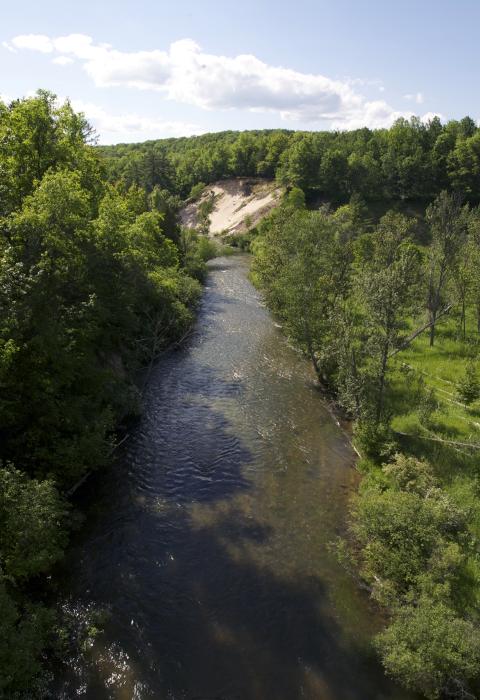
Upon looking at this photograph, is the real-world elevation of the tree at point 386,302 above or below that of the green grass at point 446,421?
above

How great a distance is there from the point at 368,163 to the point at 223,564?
350 feet

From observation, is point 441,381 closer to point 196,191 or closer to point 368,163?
point 368,163

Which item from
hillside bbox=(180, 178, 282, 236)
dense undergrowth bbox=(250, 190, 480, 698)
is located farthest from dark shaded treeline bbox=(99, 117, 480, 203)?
dense undergrowth bbox=(250, 190, 480, 698)

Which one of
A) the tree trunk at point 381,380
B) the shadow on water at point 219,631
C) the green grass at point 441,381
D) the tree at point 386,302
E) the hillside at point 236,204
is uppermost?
the hillside at point 236,204

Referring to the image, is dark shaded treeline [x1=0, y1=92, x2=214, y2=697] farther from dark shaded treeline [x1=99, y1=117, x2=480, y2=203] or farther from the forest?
dark shaded treeline [x1=99, y1=117, x2=480, y2=203]

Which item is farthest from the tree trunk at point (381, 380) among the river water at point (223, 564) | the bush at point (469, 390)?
the bush at point (469, 390)

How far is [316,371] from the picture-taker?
37.3 metres

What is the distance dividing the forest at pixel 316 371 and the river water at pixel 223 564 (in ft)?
3.80

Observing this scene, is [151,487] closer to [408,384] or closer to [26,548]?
[26,548]

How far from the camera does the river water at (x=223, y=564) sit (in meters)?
14.6

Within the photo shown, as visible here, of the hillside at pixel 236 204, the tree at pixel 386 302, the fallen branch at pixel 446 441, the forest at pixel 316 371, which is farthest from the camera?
the hillside at pixel 236 204

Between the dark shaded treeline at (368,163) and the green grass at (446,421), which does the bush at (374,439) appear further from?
the dark shaded treeline at (368,163)

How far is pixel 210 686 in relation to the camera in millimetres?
14273

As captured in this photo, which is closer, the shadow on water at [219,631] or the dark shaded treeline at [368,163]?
the shadow on water at [219,631]
